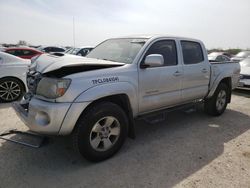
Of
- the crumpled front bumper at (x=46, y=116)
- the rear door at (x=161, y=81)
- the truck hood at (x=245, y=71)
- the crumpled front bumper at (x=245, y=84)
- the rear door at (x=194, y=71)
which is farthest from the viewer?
the truck hood at (x=245, y=71)

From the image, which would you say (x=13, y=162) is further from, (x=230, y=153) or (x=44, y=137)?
(x=230, y=153)

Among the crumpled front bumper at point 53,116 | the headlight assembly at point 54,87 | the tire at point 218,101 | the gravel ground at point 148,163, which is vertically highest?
the headlight assembly at point 54,87

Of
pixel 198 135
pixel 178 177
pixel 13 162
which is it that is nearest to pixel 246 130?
pixel 198 135

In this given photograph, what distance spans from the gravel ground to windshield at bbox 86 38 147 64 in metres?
1.47

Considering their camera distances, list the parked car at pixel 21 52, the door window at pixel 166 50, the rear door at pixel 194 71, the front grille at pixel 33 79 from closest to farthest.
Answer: the front grille at pixel 33 79
the door window at pixel 166 50
the rear door at pixel 194 71
the parked car at pixel 21 52

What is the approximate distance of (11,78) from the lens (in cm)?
592

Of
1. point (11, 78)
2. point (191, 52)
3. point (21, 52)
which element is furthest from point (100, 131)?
point (21, 52)

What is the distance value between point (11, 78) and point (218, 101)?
17.9 feet

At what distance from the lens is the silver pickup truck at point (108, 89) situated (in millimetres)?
2717

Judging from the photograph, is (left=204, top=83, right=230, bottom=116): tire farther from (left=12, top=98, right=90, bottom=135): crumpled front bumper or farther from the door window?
(left=12, top=98, right=90, bottom=135): crumpled front bumper

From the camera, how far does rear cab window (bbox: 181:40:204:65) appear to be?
4305 millimetres

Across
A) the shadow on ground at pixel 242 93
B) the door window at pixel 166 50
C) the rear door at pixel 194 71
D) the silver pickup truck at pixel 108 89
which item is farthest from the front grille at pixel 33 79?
the shadow on ground at pixel 242 93

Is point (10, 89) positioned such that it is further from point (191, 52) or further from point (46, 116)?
point (191, 52)

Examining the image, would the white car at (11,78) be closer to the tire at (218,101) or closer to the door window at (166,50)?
the door window at (166,50)
